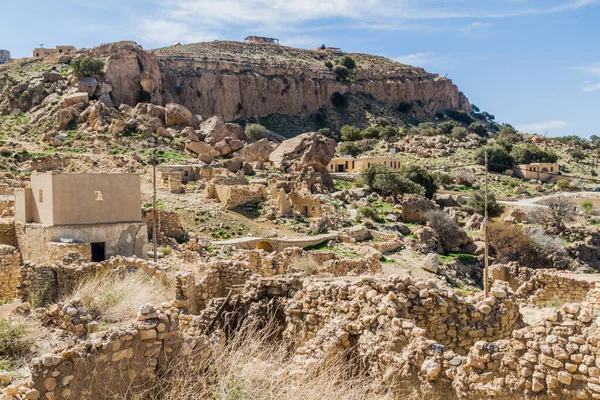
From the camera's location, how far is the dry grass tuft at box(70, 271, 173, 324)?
24.5 ft

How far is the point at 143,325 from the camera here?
520cm

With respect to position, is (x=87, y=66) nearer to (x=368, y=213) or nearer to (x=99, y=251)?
(x=368, y=213)

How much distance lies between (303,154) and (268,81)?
4775cm

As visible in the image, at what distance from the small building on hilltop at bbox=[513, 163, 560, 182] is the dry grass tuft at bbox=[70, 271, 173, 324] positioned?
54828 millimetres

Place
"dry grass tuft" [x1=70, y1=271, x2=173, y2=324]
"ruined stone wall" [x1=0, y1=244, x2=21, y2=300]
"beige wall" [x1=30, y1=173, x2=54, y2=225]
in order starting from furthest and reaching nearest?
"beige wall" [x1=30, y1=173, x2=54, y2=225], "ruined stone wall" [x1=0, y1=244, x2=21, y2=300], "dry grass tuft" [x1=70, y1=271, x2=173, y2=324]

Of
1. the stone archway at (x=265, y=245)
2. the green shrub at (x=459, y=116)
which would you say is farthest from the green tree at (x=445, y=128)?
the stone archway at (x=265, y=245)

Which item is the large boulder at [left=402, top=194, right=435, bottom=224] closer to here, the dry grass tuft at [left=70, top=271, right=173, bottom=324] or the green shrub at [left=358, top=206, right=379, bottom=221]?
the green shrub at [left=358, top=206, right=379, bottom=221]

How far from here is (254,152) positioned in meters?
46.6

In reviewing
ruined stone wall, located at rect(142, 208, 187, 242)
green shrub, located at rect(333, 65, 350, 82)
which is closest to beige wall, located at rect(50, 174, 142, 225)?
ruined stone wall, located at rect(142, 208, 187, 242)

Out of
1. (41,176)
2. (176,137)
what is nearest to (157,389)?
(41,176)

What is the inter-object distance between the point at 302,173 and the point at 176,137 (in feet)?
48.6

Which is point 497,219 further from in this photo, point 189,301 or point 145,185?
point 189,301

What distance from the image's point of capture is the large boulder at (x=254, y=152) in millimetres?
46000

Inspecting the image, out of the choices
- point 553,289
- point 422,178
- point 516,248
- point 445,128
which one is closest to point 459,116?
point 445,128
